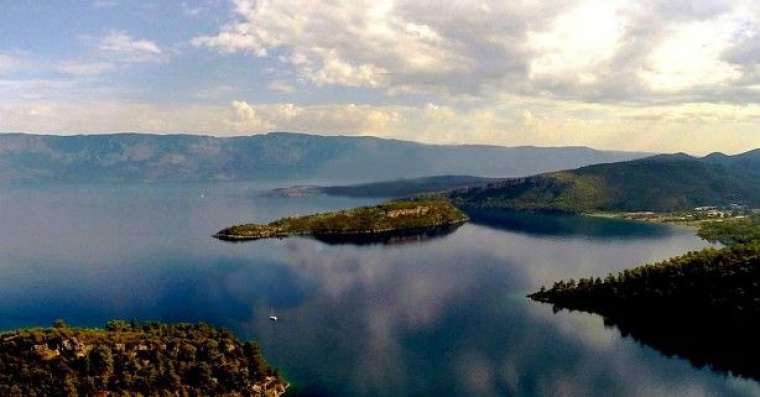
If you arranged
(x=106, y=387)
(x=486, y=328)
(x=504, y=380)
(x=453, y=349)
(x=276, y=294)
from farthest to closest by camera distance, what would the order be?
1. (x=276, y=294)
2. (x=486, y=328)
3. (x=453, y=349)
4. (x=504, y=380)
5. (x=106, y=387)

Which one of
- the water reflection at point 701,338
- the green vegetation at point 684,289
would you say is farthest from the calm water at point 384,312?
the green vegetation at point 684,289

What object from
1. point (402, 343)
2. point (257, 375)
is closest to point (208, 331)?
point (257, 375)

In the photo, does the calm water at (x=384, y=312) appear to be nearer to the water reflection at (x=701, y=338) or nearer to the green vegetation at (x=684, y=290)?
the water reflection at (x=701, y=338)

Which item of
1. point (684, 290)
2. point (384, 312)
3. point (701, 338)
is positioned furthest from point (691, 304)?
point (384, 312)

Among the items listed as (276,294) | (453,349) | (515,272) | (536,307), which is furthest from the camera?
(515,272)

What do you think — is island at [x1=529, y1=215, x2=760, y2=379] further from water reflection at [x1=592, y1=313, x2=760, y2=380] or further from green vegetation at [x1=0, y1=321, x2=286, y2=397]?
green vegetation at [x1=0, y1=321, x2=286, y2=397]

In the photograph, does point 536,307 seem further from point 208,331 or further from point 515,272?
point 208,331

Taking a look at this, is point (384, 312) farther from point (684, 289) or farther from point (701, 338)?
point (684, 289)
